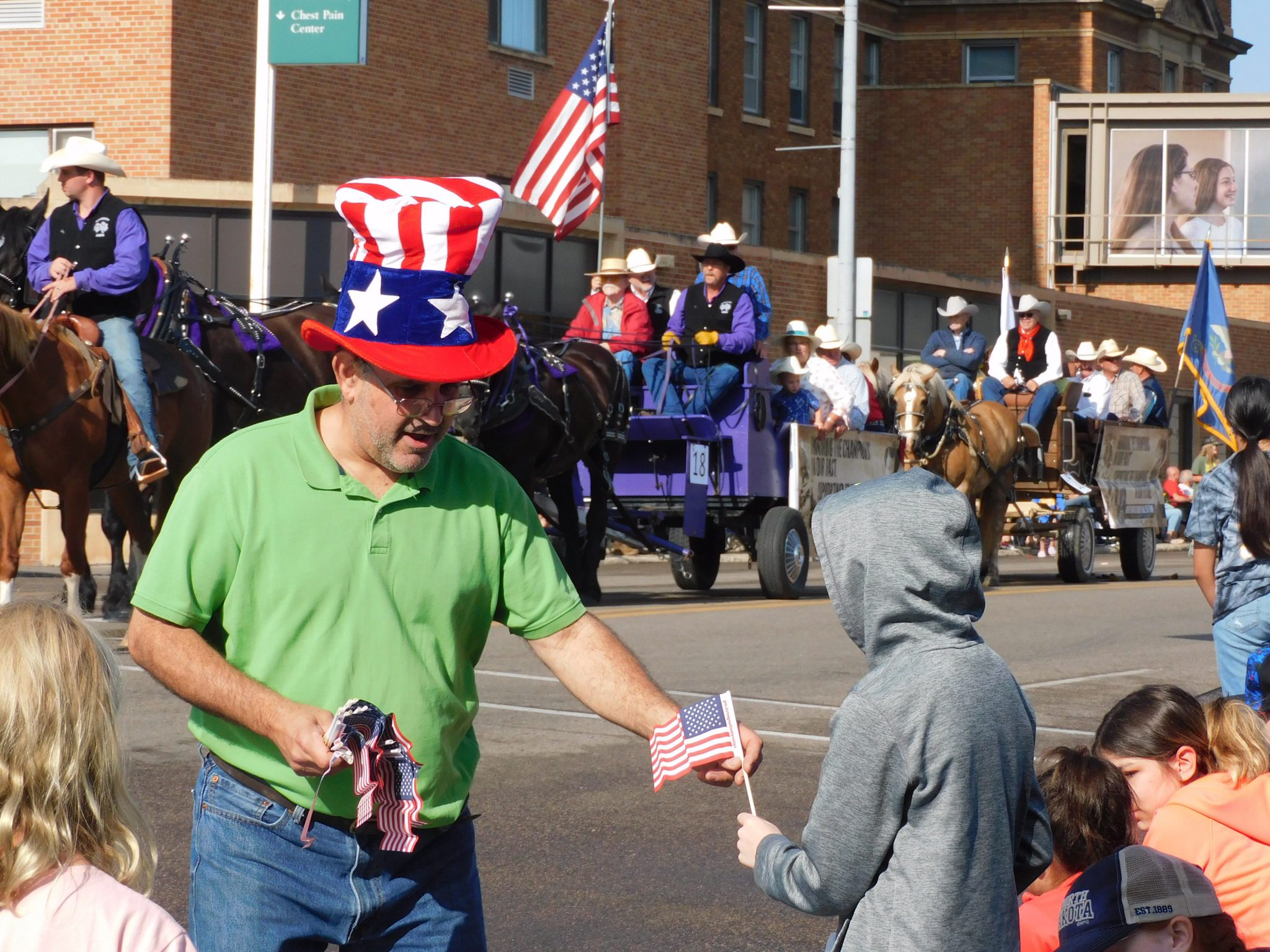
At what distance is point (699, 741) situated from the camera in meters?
3.49

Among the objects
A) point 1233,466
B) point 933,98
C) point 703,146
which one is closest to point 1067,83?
point 933,98

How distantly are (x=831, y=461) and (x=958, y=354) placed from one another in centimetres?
455

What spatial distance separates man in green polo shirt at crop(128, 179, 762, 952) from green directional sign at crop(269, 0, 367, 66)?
49.5 ft

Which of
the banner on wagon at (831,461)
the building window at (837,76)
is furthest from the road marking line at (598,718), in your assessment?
the building window at (837,76)

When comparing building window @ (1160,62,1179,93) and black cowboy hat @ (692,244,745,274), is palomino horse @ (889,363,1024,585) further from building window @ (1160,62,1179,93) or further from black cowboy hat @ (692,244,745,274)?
building window @ (1160,62,1179,93)

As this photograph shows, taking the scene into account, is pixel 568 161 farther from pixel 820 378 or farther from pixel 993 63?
pixel 993 63

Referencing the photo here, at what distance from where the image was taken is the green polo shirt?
140 inches

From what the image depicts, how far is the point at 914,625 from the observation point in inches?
136

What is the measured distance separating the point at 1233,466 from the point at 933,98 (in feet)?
144

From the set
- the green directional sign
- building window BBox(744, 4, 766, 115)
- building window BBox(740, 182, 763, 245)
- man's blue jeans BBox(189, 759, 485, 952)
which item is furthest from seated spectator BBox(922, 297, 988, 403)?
building window BBox(744, 4, 766, 115)

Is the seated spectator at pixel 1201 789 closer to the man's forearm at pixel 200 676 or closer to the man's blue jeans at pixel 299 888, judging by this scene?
the man's blue jeans at pixel 299 888

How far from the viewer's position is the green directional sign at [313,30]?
60.0 feet

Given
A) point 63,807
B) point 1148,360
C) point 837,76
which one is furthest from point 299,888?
point 837,76

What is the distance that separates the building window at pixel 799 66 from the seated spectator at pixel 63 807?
42534mm
